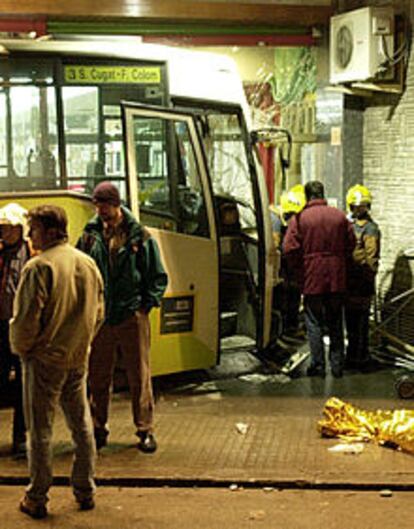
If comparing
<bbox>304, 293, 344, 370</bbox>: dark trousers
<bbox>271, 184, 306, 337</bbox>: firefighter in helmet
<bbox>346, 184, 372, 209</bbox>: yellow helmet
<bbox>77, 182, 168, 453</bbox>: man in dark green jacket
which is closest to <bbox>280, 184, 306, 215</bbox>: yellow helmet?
<bbox>271, 184, 306, 337</bbox>: firefighter in helmet

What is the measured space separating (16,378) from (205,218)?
9.00 ft

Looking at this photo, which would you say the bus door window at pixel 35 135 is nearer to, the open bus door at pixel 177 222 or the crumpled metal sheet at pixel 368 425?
the open bus door at pixel 177 222

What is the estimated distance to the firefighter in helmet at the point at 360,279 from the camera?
11297 millimetres

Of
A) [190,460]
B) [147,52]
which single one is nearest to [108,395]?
[190,460]

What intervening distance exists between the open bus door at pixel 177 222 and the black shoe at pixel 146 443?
66.9 inches

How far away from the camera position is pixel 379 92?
12688mm

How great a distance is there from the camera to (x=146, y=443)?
27.1 ft

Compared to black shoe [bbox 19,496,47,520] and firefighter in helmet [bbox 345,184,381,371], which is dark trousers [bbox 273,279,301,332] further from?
black shoe [bbox 19,496,47,520]

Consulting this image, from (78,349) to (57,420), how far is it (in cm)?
267

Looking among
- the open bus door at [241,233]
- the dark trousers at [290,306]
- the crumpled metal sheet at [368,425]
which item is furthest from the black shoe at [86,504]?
the dark trousers at [290,306]

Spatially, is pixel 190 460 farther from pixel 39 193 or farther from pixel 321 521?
pixel 39 193

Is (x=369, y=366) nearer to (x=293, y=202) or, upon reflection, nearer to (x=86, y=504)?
(x=293, y=202)

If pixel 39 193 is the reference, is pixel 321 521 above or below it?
below

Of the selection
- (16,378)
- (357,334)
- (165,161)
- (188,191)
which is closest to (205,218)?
(188,191)
